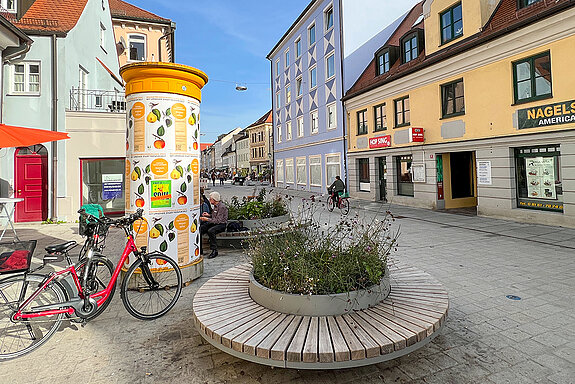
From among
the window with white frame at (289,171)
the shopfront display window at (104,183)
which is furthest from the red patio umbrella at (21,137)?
the window with white frame at (289,171)

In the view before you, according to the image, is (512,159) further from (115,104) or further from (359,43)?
(115,104)

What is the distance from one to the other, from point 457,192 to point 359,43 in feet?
40.1

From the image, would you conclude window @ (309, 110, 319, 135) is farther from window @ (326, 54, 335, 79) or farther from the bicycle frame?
the bicycle frame

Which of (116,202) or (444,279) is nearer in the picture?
A: (444,279)

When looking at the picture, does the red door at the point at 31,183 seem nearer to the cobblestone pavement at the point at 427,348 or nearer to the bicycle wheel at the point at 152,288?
the cobblestone pavement at the point at 427,348

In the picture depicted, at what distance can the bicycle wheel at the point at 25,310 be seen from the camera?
3270 mm

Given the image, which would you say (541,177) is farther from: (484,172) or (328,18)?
(328,18)

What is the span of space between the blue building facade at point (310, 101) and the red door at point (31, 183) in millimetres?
16108

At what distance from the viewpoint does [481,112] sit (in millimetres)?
12133

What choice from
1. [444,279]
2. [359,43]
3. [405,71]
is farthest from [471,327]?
[359,43]

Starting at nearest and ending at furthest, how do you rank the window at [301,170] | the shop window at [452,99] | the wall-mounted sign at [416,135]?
the shop window at [452,99], the wall-mounted sign at [416,135], the window at [301,170]

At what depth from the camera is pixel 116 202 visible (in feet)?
44.6

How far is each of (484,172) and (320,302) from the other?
11.5 meters

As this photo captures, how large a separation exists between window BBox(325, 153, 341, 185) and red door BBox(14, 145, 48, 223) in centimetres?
1625
